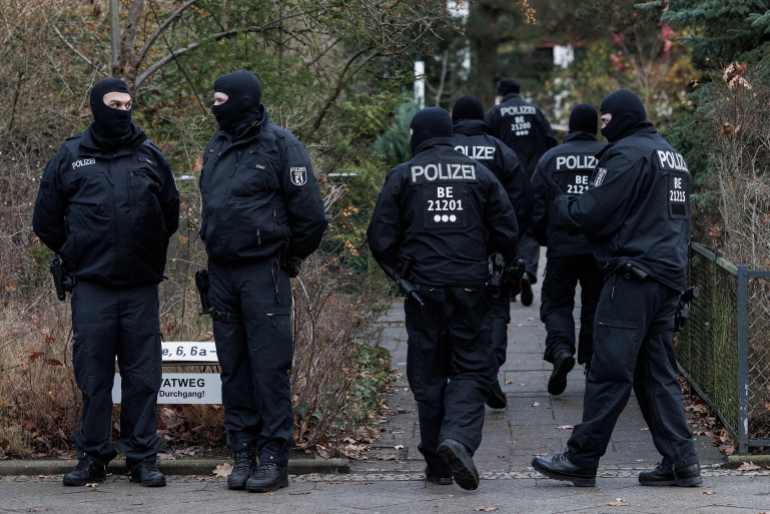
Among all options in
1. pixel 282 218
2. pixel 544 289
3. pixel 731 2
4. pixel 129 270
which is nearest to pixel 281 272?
pixel 282 218

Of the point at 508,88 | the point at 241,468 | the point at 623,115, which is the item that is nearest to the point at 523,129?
the point at 508,88

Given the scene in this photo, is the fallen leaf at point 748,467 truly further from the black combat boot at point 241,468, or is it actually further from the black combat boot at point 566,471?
the black combat boot at point 241,468

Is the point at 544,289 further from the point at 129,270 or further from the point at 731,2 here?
the point at 129,270

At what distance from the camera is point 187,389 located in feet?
25.4

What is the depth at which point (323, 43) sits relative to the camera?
1188 cm

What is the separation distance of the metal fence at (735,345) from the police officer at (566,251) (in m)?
0.72

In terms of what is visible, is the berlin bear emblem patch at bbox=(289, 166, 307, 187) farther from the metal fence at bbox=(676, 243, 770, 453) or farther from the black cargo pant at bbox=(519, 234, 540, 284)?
the black cargo pant at bbox=(519, 234, 540, 284)

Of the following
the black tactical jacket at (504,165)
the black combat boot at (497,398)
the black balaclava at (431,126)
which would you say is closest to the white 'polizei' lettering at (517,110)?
the black tactical jacket at (504,165)

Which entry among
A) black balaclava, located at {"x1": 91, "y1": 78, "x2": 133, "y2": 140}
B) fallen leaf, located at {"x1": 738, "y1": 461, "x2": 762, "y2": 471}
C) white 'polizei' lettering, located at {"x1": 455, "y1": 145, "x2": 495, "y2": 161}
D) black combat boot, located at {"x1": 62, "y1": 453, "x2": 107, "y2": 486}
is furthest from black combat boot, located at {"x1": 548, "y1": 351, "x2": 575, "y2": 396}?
black balaclava, located at {"x1": 91, "y1": 78, "x2": 133, "y2": 140}

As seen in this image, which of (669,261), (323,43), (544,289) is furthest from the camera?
(323,43)

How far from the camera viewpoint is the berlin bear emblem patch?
7.00 m

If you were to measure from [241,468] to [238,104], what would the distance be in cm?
181

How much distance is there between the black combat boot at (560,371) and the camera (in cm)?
920

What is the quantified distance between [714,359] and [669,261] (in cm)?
192
